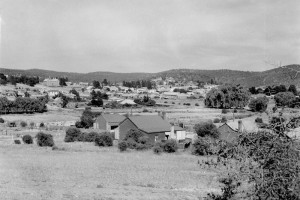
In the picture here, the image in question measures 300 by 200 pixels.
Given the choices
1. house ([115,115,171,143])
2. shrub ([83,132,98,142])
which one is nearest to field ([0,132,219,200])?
house ([115,115,171,143])

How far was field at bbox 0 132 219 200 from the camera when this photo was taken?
19438 millimetres

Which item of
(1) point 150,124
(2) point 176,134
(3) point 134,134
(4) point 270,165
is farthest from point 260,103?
(4) point 270,165

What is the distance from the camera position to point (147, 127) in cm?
4844

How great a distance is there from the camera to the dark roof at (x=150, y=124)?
48.2 meters

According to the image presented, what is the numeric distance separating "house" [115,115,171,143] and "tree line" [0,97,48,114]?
4668 cm

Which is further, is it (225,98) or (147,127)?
(225,98)

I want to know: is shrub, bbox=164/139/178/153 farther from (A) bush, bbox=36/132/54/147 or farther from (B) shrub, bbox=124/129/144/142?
(A) bush, bbox=36/132/54/147

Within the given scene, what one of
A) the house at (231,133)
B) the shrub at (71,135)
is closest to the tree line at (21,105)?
the shrub at (71,135)

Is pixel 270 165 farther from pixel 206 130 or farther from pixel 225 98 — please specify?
pixel 225 98

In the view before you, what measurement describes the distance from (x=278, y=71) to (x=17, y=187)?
1708 cm

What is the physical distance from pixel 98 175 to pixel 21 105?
6987 cm

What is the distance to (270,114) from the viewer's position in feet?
25.8

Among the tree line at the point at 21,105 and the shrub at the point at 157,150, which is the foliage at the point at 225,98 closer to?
the tree line at the point at 21,105

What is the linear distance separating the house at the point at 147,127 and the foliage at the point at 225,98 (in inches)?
2090
